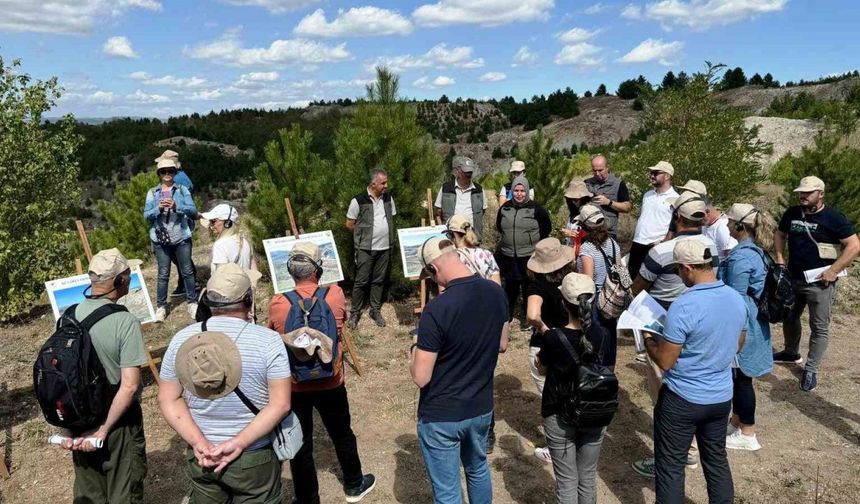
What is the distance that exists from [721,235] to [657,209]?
1.01 metres

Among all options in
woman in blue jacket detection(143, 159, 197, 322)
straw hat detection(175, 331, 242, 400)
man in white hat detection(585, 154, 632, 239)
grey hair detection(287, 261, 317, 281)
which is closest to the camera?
straw hat detection(175, 331, 242, 400)

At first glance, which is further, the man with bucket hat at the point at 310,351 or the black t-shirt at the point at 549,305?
the black t-shirt at the point at 549,305

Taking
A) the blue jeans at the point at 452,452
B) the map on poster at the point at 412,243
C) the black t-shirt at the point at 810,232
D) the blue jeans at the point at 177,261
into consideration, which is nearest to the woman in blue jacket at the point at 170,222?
the blue jeans at the point at 177,261

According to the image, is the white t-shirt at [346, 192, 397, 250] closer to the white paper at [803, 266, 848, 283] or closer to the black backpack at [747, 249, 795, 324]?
the black backpack at [747, 249, 795, 324]

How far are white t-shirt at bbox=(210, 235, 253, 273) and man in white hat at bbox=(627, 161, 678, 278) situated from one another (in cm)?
388

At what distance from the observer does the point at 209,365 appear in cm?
208

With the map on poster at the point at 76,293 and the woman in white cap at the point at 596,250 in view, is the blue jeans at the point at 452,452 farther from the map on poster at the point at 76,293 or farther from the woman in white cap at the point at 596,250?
the map on poster at the point at 76,293

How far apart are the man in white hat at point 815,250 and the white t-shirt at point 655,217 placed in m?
0.97

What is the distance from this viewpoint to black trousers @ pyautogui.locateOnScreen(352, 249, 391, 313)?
6.45 meters

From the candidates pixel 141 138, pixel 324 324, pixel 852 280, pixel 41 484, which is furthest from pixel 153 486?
pixel 141 138

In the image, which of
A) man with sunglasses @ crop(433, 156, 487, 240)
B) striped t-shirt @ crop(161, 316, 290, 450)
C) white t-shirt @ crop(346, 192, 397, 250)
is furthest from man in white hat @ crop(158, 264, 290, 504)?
man with sunglasses @ crop(433, 156, 487, 240)

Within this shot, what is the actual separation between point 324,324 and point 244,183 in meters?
38.0

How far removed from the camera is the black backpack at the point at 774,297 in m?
3.80

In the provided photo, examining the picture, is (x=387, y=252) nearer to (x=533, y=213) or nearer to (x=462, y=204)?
(x=462, y=204)
